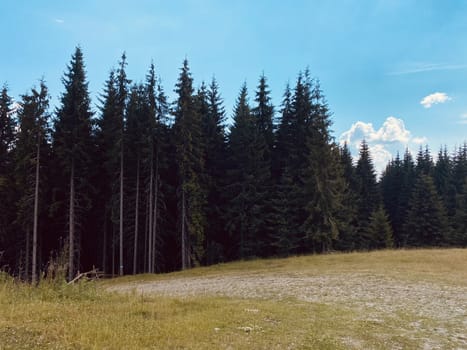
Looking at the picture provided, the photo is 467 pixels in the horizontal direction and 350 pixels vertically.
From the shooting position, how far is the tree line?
2303cm

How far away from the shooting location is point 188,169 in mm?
24609

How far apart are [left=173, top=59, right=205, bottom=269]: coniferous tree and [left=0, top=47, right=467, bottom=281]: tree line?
85 mm

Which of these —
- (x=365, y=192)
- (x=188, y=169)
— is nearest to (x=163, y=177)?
(x=188, y=169)

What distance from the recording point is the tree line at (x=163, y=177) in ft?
75.6

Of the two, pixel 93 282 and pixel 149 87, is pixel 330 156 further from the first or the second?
pixel 93 282

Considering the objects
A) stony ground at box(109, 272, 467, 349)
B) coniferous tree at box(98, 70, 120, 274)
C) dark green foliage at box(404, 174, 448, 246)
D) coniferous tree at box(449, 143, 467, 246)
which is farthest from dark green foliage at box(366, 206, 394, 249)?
coniferous tree at box(98, 70, 120, 274)

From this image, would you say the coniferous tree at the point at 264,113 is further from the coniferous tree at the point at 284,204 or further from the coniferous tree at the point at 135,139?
the coniferous tree at the point at 135,139

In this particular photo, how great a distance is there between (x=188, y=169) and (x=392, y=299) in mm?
17997

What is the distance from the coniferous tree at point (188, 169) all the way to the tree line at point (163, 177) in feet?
0.28

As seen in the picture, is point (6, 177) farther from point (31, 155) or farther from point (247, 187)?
point (247, 187)

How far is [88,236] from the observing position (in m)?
30.3

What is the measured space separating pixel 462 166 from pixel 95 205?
45.4 m

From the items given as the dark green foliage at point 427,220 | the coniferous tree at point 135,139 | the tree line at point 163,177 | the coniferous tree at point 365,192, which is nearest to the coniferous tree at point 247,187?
the tree line at point 163,177

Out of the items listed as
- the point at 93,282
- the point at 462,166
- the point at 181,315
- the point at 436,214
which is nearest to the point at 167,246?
the point at 93,282
